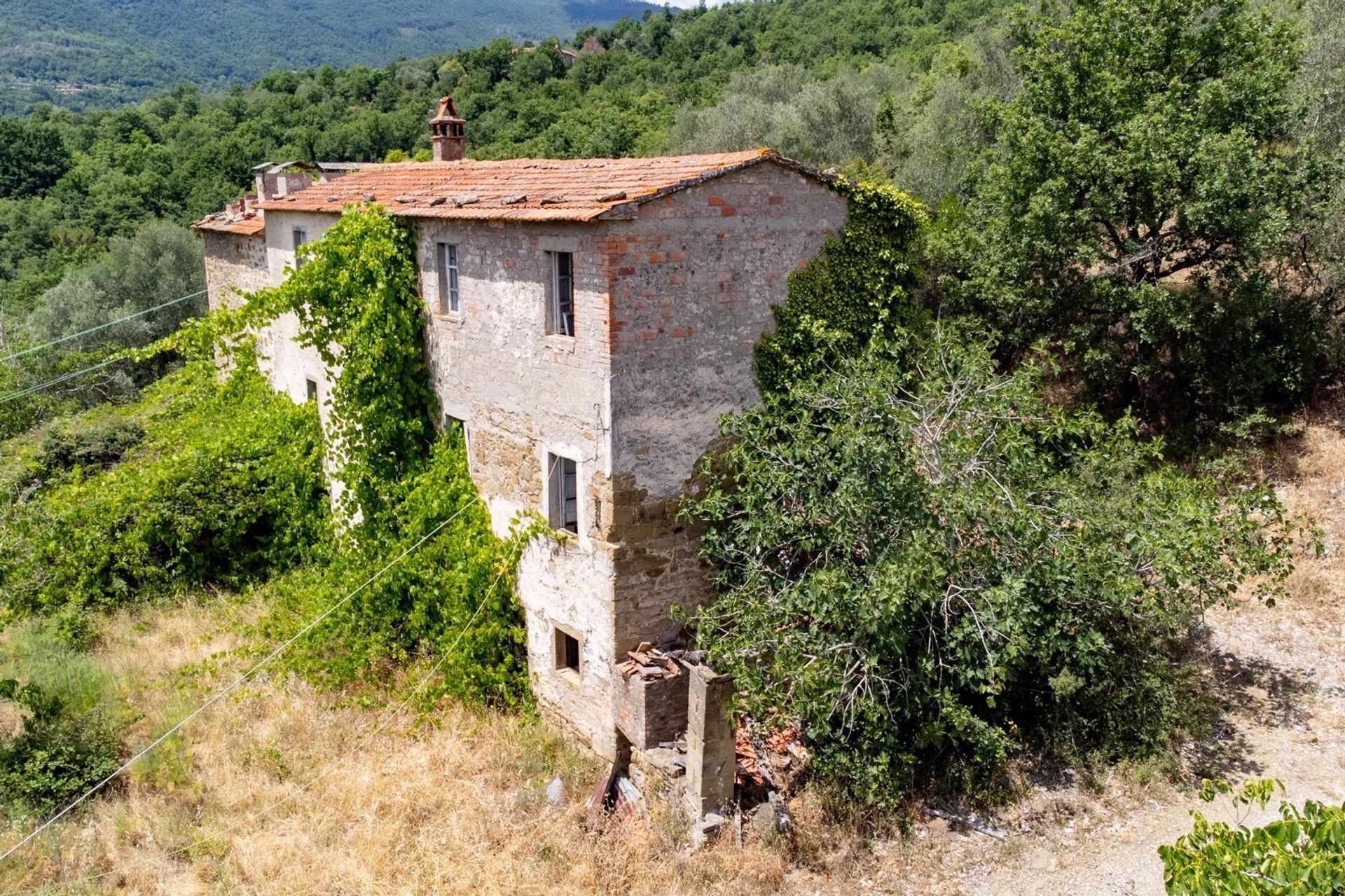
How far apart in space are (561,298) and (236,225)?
1403 cm

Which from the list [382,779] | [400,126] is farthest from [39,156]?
[382,779]

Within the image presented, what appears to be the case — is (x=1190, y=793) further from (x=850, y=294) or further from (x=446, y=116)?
(x=446, y=116)

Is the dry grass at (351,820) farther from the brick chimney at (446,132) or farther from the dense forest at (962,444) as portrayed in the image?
the brick chimney at (446,132)

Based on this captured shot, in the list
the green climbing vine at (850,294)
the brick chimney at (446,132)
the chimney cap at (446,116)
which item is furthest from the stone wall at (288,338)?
the green climbing vine at (850,294)

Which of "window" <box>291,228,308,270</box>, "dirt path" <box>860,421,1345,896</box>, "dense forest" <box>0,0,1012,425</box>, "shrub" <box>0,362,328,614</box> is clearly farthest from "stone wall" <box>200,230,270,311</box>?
"dirt path" <box>860,421,1345,896</box>

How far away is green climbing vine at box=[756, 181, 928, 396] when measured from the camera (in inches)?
476

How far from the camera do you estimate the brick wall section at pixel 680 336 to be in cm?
1068

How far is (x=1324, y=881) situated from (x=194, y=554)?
17.8 m

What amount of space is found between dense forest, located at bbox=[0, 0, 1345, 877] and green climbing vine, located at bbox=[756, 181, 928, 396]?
0.16 ft

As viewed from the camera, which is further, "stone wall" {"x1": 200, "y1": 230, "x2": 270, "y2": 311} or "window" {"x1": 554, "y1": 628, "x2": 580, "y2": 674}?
"stone wall" {"x1": 200, "y1": 230, "x2": 270, "y2": 311}

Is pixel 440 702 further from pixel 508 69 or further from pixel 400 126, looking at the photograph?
→ pixel 508 69

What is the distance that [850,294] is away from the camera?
41.9ft

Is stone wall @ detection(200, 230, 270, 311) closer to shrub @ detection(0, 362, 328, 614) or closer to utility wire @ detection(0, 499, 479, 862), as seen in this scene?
shrub @ detection(0, 362, 328, 614)

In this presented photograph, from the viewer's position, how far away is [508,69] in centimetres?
7806
